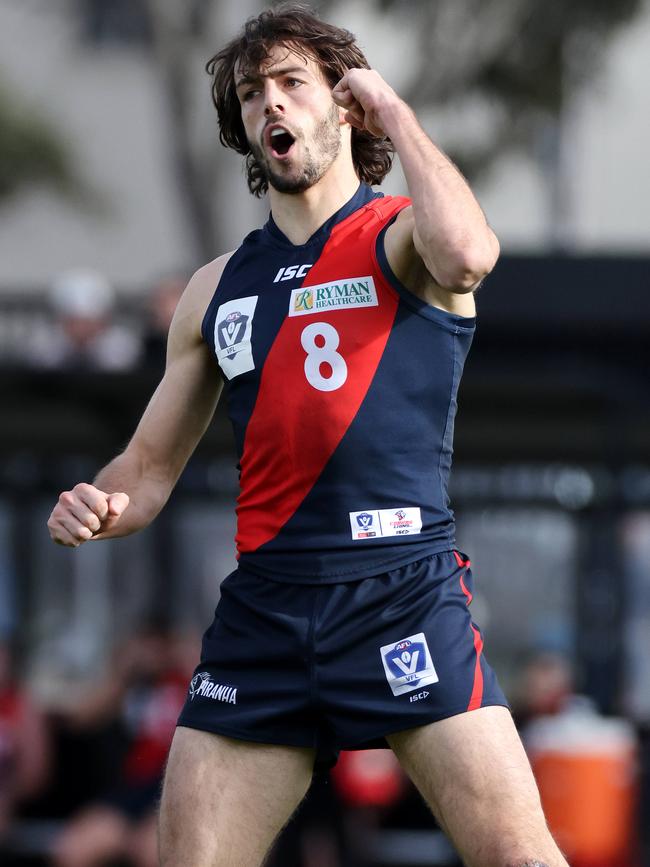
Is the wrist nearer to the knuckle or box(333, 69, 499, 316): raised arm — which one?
box(333, 69, 499, 316): raised arm

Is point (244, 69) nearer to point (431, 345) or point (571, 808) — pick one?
point (431, 345)

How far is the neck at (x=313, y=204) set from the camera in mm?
4289

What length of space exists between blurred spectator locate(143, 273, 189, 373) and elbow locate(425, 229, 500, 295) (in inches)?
221

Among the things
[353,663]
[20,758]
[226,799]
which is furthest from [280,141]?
[20,758]

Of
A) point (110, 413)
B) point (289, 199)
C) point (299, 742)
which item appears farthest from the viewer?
point (110, 413)

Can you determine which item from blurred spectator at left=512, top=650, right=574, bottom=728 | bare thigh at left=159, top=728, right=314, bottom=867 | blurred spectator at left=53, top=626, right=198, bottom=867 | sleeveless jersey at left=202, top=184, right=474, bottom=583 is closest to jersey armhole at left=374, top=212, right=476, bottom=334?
sleeveless jersey at left=202, top=184, right=474, bottom=583

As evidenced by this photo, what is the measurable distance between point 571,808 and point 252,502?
14.3ft

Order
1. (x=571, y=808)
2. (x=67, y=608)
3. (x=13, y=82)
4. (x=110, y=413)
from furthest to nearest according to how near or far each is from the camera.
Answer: (x=13, y=82) → (x=67, y=608) → (x=110, y=413) → (x=571, y=808)

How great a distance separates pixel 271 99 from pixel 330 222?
1.09 ft

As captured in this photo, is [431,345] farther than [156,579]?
No

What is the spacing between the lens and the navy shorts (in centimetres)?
393

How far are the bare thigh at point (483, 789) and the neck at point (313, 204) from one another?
1267 millimetres

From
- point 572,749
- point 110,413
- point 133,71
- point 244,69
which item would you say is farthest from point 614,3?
point 244,69

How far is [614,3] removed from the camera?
58.5 ft
